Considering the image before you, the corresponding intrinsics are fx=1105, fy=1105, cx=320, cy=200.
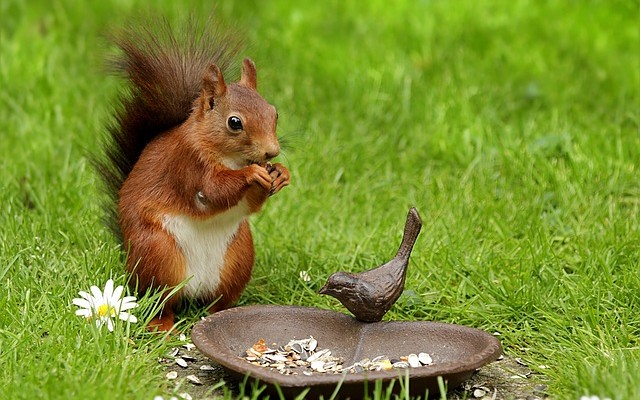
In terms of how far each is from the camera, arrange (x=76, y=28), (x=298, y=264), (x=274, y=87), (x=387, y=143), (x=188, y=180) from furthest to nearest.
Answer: (x=76, y=28) < (x=274, y=87) < (x=387, y=143) < (x=298, y=264) < (x=188, y=180)

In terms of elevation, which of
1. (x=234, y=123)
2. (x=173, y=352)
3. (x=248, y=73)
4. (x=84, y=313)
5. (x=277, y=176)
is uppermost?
(x=248, y=73)

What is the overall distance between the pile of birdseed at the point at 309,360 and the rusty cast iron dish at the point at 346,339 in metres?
0.02

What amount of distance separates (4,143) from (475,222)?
7.16ft

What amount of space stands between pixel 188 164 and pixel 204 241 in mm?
270

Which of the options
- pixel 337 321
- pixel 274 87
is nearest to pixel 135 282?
pixel 337 321

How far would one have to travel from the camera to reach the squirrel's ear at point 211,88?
3.32 metres

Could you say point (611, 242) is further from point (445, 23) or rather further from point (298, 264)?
point (445, 23)

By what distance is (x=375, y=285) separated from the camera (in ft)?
10.7

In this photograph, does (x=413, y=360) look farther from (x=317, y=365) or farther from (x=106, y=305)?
(x=106, y=305)

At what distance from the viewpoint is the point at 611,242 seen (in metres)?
4.09

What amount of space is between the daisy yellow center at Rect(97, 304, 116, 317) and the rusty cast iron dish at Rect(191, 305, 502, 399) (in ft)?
0.96

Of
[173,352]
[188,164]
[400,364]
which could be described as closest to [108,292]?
[173,352]

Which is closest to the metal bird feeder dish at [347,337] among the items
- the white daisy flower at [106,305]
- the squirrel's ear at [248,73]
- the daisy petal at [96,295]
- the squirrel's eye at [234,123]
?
the white daisy flower at [106,305]

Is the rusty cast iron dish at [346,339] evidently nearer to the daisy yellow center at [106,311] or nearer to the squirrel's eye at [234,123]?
the daisy yellow center at [106,311]
